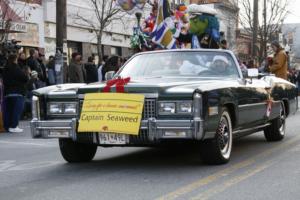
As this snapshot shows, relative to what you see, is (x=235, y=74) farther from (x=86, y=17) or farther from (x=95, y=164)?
(x=86, y=17)

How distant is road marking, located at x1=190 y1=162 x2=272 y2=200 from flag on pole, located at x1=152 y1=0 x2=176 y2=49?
10.5 metres

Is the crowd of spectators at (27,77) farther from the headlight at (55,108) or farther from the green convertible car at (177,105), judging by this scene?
the headlight at (55,108)

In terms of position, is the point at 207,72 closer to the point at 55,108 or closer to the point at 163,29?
the point at 55,108

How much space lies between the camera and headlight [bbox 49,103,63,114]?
7.39 meters

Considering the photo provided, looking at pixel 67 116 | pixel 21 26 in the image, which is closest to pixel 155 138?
pixel 67 116

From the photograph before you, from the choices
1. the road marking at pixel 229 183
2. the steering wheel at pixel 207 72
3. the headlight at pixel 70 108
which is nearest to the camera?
the road marking at pixel 229 183

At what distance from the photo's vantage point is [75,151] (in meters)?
7.94

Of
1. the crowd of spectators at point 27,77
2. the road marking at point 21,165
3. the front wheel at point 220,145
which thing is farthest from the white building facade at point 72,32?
the front wheel at point 220,145

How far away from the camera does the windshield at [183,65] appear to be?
8195 mm

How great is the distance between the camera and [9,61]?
41.5 ft

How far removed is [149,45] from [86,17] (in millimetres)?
12469

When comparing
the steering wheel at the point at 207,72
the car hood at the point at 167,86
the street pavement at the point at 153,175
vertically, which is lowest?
the street pavement at the point at 153,175

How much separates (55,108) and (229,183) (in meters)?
2.40

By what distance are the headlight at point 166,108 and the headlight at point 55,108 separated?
1325 mm
